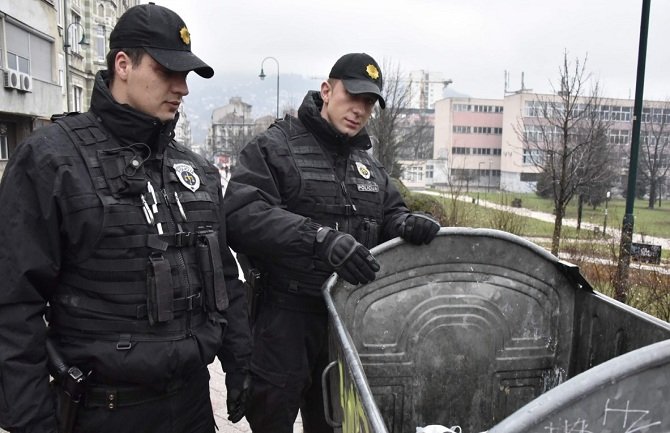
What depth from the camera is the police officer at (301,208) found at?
8.89 feet

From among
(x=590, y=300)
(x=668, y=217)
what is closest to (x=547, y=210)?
(x=668, y=217)

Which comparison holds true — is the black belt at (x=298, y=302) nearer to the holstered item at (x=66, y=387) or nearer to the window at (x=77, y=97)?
the holstered item at (x=66, y=387)

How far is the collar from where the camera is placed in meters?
1.93

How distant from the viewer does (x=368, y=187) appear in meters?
2.96

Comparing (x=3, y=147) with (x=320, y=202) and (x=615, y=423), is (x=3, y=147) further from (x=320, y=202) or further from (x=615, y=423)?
(x=615, y=423)

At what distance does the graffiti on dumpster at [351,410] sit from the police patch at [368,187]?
1134mm

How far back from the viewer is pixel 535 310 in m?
2.53

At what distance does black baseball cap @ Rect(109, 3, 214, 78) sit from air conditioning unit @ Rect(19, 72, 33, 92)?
1595cm

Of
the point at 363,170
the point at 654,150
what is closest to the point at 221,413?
the point at 363,170

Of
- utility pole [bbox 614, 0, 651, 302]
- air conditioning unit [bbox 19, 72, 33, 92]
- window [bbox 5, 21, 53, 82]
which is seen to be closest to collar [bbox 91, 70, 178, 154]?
utility pole [bbox 614, 0, 651, 302]

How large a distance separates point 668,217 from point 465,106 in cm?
3957

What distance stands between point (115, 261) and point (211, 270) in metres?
0.35

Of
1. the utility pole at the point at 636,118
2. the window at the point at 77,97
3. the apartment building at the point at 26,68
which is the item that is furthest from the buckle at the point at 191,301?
the window at the point at 77,97

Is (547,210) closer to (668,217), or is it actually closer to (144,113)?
(668,217)
